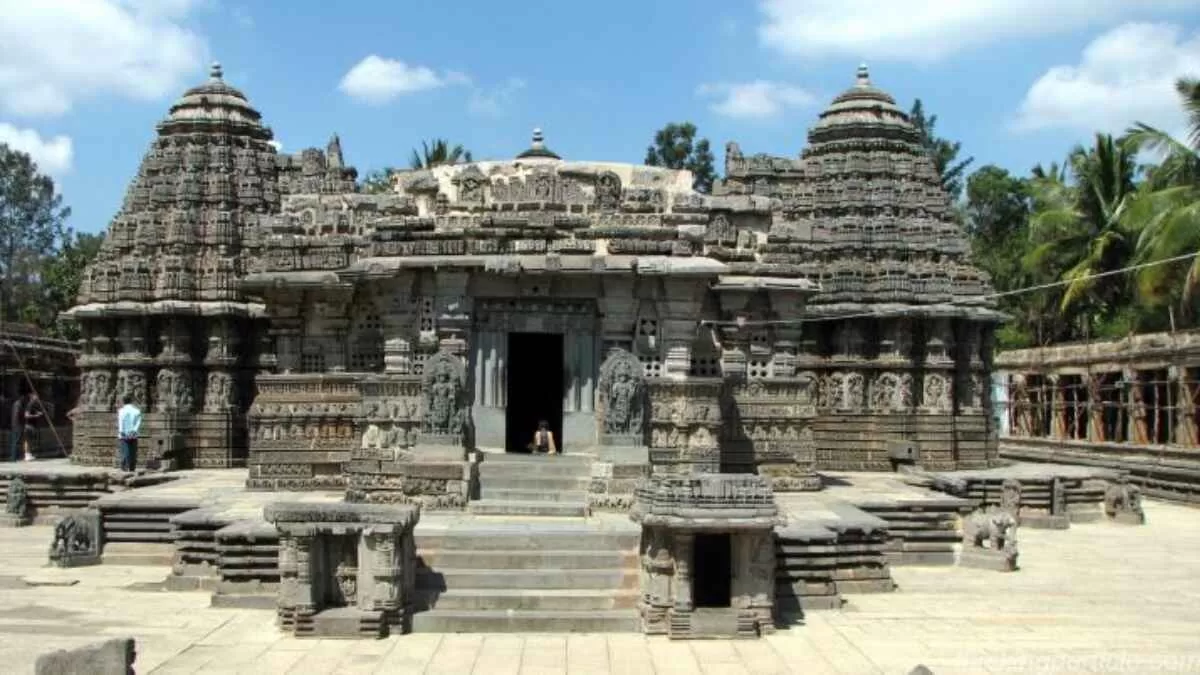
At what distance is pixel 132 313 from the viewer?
24.2 metres

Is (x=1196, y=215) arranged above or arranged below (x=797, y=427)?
above

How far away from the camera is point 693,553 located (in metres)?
11.1

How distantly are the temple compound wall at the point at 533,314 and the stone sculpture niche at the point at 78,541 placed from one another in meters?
3.26

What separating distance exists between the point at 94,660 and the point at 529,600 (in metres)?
4.43

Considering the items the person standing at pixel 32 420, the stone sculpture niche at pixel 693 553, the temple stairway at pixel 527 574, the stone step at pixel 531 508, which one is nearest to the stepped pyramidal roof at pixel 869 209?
the stone step at pixel 531 508

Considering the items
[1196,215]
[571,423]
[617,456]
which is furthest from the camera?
[1196,215]

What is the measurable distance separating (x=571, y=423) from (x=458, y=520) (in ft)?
8.93

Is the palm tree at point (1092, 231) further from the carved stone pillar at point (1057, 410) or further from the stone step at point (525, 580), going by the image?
the stone step at point (525, 580)

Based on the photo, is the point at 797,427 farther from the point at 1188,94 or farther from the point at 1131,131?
the point at 1131,131

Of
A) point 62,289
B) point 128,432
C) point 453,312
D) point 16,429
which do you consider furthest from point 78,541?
point 62,289

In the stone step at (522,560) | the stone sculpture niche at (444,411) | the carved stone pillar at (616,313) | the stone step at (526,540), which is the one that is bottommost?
the stone step at (522,560)

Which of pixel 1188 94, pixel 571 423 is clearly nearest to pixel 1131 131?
pixel 1188 94

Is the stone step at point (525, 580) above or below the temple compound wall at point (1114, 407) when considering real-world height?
below

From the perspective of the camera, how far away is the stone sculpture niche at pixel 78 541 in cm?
1452
